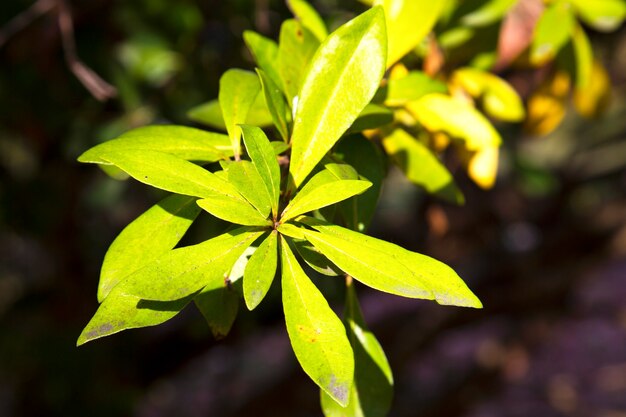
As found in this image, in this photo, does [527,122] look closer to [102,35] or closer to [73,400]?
[102,35]

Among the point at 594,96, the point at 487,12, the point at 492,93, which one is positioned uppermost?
the point at 487,12

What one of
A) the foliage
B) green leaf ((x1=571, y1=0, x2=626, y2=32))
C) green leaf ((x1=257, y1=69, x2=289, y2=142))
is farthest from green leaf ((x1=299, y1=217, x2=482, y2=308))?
green leaf ((x1=571, y1=0, x2=626, y2=32))

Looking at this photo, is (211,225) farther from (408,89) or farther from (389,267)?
(389,267)

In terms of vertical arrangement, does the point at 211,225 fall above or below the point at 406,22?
below

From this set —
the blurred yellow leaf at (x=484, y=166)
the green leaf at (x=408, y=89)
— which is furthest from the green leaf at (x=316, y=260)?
the blurred yellow leaf at (x=484, y=166)

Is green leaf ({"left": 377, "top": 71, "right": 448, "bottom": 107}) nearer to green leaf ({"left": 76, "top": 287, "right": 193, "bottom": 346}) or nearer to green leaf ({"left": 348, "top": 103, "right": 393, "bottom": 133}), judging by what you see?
green leaf ({"left": 348, "top": 103, "right": 393, "bottom": 133})

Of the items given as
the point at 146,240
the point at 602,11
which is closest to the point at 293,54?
the point at 146,240

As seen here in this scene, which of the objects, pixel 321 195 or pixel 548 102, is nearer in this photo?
pixel 321 195
